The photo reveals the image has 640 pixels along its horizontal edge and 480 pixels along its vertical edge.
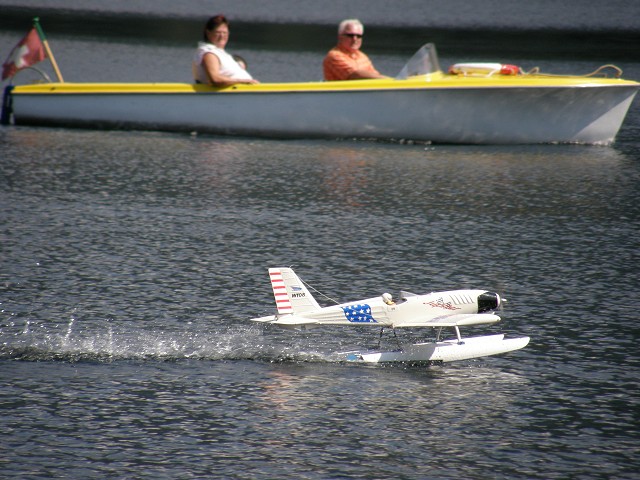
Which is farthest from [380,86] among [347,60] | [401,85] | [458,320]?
[458,320]

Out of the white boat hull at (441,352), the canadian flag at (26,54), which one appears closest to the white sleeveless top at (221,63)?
the canadian flag at (26,54)

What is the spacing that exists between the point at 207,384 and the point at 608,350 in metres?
2.44

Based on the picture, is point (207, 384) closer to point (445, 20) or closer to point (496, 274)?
point (496, 274)

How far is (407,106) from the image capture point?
14641 millimetres

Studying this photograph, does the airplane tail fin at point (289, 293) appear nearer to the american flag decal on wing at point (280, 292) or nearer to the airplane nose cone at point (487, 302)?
the american flag decal on wing at point (280, 292)

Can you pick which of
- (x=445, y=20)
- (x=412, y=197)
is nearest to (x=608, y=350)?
(x=412, y=197)

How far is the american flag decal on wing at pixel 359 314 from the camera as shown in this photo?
6188mm

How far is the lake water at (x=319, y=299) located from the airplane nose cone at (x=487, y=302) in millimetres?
394

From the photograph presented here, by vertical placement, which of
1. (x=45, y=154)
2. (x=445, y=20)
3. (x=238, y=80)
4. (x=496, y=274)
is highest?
(x=445, y=20)

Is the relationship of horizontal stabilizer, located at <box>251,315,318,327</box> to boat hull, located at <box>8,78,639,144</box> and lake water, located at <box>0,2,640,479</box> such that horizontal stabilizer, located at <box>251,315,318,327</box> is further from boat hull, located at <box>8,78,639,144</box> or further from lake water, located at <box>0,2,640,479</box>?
boat hull, located at <box>8,78,639,144</box>

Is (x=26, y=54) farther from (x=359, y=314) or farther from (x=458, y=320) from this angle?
(x=458, y=320)

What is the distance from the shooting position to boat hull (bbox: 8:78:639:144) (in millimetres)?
14375

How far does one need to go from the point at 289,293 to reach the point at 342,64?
9.10 meters

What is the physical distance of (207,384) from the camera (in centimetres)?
606
